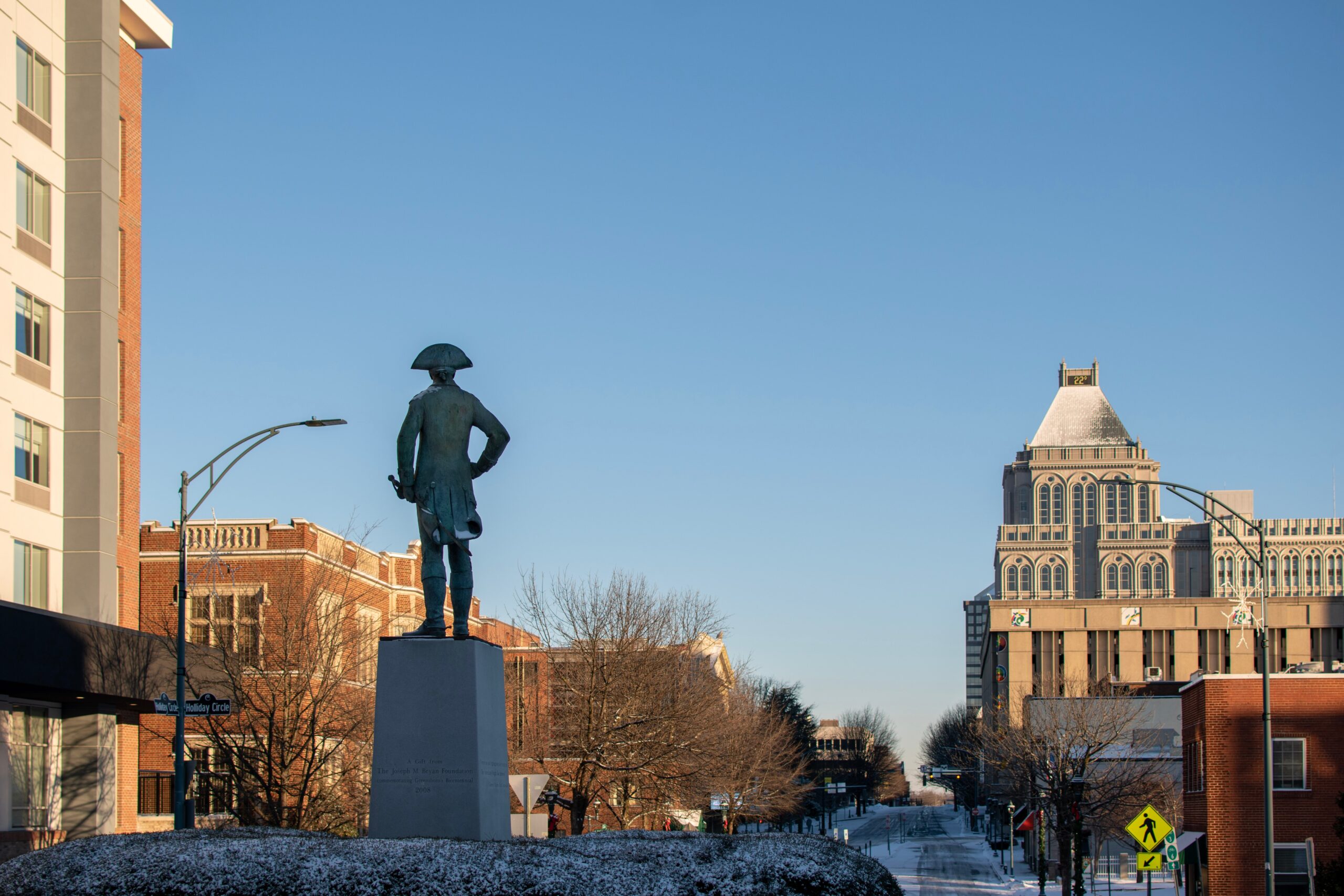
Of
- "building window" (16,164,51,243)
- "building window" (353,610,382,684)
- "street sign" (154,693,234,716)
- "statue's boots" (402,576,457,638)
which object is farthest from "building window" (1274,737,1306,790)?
"building window" (16,164,51,243)

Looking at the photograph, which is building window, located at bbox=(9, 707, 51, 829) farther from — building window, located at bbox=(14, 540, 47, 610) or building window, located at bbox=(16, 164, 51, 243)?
building window, located at bbox=(16, 164, 51, 243)

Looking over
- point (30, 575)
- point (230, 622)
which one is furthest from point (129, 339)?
point (230, 622)

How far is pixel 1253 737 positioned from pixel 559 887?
3074 cm

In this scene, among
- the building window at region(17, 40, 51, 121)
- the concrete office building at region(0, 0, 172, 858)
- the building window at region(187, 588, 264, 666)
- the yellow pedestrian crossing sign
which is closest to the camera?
the yellow pedestrian crossing sign

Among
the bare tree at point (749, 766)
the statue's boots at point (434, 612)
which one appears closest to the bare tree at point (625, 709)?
the bare tree at point (749, 766)

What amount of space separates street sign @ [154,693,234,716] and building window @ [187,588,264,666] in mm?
9870

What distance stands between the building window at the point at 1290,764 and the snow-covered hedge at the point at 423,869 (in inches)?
1102

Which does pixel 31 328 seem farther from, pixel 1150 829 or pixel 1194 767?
pixel 1194 767

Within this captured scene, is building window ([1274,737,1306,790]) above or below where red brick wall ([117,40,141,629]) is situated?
below

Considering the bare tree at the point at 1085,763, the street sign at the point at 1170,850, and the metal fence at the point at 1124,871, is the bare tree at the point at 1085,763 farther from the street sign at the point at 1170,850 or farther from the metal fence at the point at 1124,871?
the street sign at the point at 1170,850

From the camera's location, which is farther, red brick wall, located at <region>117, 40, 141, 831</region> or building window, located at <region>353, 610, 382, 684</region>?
building window, located at <region>353, 610, 382, 684</region>

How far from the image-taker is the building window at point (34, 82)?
3500 cm

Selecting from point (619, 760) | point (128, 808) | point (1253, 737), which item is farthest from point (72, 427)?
point (1253, 737)

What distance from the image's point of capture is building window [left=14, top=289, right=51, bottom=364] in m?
34.3
